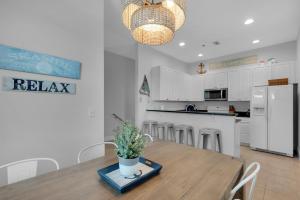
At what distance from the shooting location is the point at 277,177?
2.48m

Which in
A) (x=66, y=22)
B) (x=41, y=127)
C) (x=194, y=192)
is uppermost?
(x=66, y=22)

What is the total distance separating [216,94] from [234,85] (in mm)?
614

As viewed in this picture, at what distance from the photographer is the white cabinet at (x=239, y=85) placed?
4562mm

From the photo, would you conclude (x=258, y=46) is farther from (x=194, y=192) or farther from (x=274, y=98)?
(x=194, y=192)

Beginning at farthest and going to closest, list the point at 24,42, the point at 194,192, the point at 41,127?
the point at 41,127, the point at 24,42, the point at 194,192

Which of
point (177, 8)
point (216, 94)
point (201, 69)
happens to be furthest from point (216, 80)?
point (177, 8)

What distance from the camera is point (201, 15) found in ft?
9.27

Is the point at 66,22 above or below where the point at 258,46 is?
below

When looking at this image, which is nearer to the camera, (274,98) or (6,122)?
(6,122)

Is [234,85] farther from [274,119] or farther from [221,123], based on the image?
[221,123]

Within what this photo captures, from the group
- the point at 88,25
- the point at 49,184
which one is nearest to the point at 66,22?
the point at 88,25

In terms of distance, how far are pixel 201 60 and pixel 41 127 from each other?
5507mm

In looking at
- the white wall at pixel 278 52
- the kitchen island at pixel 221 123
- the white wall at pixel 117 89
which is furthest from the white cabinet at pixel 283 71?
the white wall at pixel 117 89

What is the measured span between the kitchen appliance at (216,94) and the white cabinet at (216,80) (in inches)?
5.7
